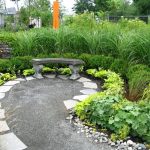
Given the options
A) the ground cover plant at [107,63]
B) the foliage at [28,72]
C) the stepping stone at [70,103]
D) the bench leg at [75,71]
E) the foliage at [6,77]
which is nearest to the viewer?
the ground cover plant at [107,63]

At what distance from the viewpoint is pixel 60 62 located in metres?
6.79

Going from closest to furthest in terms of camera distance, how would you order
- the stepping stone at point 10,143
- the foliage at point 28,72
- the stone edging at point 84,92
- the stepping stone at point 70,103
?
the stepping stone at point 10,143 → the stepping stone at point 70,103 → the stone edging at point 84,92 → the foliage at point 28,72

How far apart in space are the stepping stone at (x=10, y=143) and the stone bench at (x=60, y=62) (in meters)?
3.06

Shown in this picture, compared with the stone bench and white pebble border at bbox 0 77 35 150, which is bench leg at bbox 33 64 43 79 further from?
white pebble border at bbox 0 77 35 150

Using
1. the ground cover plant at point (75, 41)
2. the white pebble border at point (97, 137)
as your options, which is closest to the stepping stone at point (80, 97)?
the white pebble border at point (97, 137)

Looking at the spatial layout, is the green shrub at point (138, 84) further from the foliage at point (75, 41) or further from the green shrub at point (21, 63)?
the green shrub at point (21, 63)

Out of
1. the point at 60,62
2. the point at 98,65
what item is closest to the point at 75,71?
the point at 60,62

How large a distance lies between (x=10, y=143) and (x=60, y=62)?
11.6 ft

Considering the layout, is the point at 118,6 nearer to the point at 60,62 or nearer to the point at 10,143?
the point at 60,62

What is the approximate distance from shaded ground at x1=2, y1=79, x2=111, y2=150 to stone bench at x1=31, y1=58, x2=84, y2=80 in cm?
43

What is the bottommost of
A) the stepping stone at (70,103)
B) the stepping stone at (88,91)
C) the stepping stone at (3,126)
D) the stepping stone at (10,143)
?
the stepping stone at (10,143)

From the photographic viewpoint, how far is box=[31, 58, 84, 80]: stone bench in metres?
6.57

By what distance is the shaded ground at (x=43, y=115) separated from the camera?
11.3ft

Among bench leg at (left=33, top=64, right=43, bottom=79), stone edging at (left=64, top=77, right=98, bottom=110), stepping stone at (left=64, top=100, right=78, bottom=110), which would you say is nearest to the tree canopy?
bench leg at (left=33, top=64, right=43, bottom=79)
